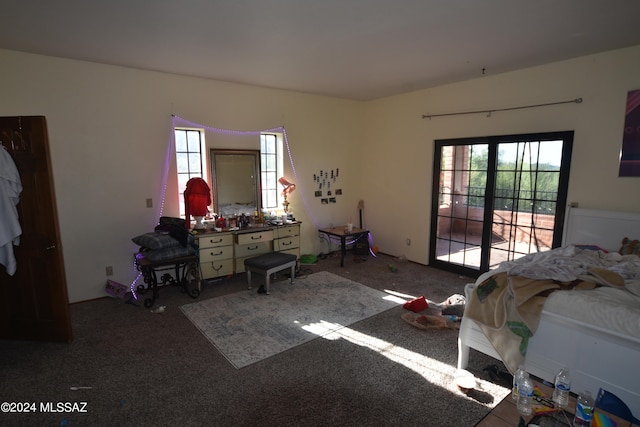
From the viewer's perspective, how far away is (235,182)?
482 centimetres

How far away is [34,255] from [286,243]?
2912 mm

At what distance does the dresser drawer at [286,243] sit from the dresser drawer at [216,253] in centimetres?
74

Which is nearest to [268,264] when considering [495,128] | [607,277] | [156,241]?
[156,241]

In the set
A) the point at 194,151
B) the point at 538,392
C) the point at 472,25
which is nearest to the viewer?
the point at 538,392

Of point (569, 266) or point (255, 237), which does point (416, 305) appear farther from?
point (255, 237)

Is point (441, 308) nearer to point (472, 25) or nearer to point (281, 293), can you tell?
point (281, 293)

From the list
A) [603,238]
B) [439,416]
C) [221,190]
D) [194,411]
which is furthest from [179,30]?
[603,238]

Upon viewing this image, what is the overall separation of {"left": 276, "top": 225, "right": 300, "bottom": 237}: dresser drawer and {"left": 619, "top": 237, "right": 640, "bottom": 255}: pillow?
12.5 feet

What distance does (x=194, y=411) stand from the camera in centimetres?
220

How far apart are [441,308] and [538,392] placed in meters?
1.95

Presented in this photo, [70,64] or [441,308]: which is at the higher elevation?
[70,64]

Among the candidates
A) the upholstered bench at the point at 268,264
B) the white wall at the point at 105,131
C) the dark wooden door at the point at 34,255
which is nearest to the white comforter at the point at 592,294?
the upholstered bench at the point at 268,264

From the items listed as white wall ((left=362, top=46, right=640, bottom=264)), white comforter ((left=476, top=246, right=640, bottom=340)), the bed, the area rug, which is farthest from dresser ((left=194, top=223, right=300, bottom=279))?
white comforter ((left=476, top=246, right=640, bottom=340))

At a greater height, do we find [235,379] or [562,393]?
[562,393]
